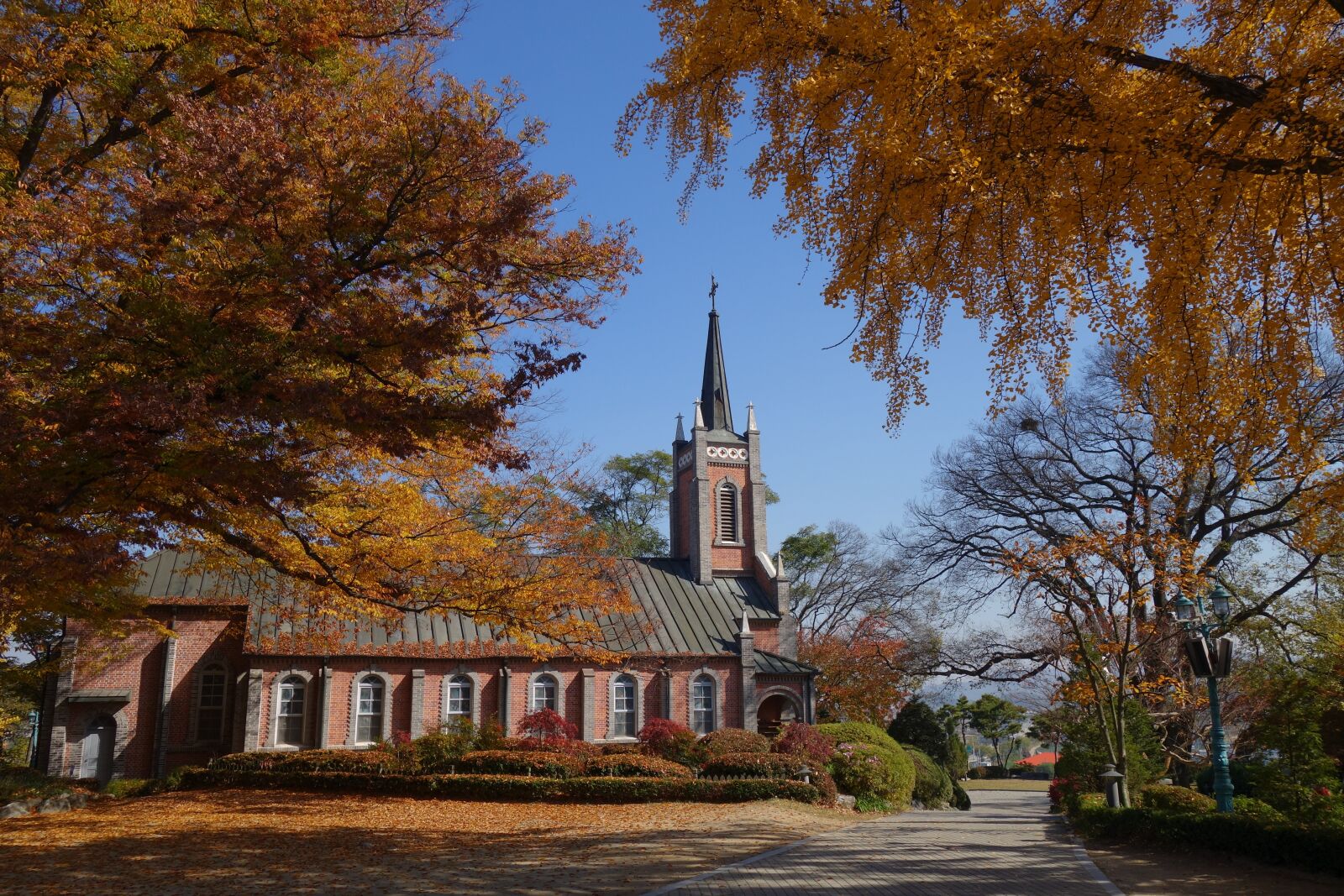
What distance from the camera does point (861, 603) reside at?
1719 inches

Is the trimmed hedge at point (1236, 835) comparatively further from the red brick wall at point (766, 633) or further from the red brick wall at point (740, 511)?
the red brick wall at point (740, 511)

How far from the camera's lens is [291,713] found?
88.1 ft

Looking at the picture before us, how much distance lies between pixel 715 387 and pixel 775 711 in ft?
44.8

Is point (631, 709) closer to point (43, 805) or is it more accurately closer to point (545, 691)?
point (545, 691)

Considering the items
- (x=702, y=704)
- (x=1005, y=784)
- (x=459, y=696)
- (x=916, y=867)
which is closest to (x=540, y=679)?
(x=459, y=696)

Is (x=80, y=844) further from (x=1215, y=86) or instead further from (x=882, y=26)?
(x=1215, y=86)

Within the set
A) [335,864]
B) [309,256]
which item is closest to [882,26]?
[309,256]

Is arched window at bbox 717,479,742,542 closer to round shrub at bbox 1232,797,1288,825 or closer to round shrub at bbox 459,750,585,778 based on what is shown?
round shrub at bbox 459,750,585,778

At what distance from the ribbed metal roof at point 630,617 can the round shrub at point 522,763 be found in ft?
10.7

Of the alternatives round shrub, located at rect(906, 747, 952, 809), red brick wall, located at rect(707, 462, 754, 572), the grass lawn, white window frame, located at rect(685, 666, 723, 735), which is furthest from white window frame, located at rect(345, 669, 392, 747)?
the grass lawn

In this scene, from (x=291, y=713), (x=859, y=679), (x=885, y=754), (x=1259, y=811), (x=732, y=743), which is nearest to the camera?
(x=1259, y=811)

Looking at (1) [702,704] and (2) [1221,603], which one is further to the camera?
(1) [702,704]

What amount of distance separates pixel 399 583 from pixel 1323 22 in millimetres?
11853

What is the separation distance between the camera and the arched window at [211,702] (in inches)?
1033
